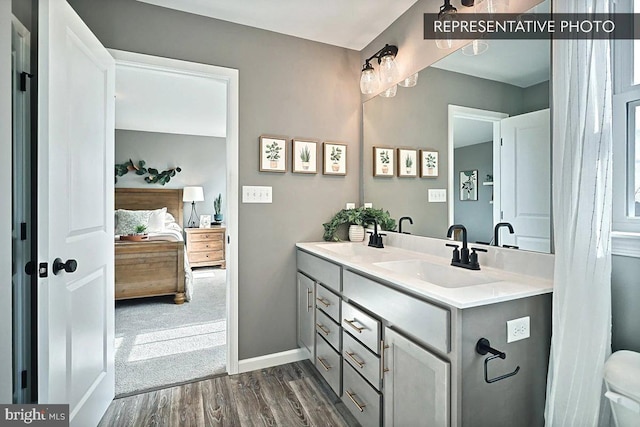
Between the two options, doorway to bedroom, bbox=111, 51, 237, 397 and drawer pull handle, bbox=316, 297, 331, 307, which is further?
doorway to bedroom, bbox=111, 51, 237, 397

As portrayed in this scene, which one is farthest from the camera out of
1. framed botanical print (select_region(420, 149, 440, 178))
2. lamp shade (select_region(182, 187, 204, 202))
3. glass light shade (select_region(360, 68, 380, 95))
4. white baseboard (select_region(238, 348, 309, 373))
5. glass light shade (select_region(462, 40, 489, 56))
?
lamp shade (select_region(182, 187, 204, 202))

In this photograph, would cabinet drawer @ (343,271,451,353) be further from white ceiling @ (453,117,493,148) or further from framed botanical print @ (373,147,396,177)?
framed botanical print @ (373,147,396,177)

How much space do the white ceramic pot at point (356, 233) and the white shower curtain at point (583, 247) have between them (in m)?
1.48

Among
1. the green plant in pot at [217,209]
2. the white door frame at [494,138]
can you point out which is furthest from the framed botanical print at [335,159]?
the green plant in pot at [217,209]

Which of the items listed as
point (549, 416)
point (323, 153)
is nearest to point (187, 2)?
point (323, 153)

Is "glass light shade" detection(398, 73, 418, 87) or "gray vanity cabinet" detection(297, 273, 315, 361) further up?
"glass light shade" detection(398, 73, 418, 87)

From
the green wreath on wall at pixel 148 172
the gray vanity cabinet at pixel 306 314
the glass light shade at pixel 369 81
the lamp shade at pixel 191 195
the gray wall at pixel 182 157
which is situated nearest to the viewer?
the gray vanity cabinet at pixel 306 314

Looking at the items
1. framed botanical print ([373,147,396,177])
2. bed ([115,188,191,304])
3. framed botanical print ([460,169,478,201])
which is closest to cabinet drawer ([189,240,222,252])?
bed ([115,188,191,304])

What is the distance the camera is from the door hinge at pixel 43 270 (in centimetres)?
124

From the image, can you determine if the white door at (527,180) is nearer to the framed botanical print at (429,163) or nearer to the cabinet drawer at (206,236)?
the framed botanical print at (429,163)

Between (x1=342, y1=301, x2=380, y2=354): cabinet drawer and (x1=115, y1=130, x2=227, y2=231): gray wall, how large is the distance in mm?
4285

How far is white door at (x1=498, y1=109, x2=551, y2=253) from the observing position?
4.46 ft

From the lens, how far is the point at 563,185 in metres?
1.16

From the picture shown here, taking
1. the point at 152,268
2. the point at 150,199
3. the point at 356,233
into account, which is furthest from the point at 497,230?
the point at 150,199
